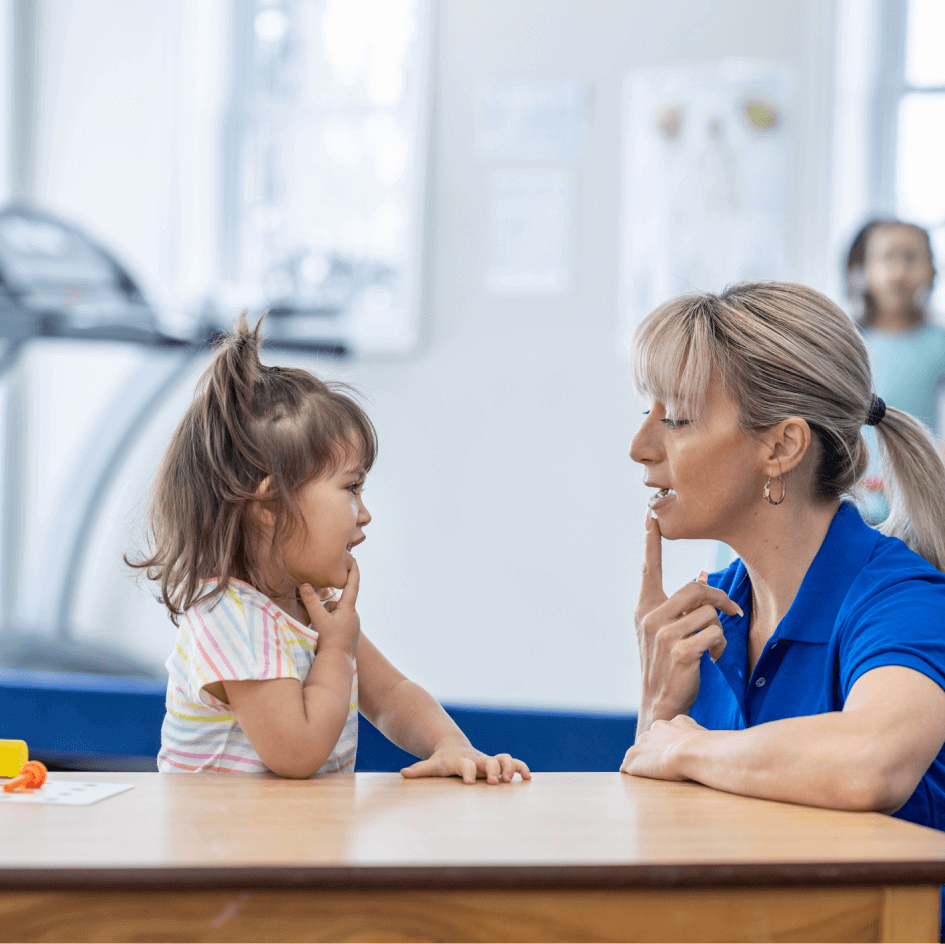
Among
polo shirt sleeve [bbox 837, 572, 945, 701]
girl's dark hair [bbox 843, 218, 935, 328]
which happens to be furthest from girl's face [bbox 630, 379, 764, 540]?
girl's dark hair [bbox 843, 218, 935, 328]

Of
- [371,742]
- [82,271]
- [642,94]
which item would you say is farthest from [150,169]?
[371,742]

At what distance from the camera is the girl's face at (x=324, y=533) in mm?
1199

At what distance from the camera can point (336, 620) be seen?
45.8 inches

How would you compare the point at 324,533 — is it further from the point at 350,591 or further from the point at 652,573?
the point at 652,573

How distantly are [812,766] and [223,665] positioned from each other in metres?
0.56

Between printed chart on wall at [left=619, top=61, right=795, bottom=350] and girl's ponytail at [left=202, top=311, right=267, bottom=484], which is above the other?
printed chart on wall at [left=619, top=61, right=795, bottom=350]

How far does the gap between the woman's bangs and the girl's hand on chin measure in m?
0.43

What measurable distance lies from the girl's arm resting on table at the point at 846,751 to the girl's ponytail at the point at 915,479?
364 mm

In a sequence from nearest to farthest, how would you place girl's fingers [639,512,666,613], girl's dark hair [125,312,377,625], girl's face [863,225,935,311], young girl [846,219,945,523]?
1. girl's dark hair [125,312,377,625]
2. girl's fingers [639,512,666,613]
3. young girl [846,219,945,523]
4. girl's face [863,225,935,311]

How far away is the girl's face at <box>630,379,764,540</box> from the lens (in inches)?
49.7

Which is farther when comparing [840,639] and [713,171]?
[713,171]

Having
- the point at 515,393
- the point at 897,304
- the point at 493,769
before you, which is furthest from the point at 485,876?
the point at 515,393

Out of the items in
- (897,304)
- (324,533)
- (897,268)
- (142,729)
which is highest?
(897,268)

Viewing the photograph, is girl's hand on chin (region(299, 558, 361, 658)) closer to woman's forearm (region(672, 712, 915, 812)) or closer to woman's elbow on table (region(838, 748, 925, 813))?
woman's forearm (region(672, 712, 915, 812))
